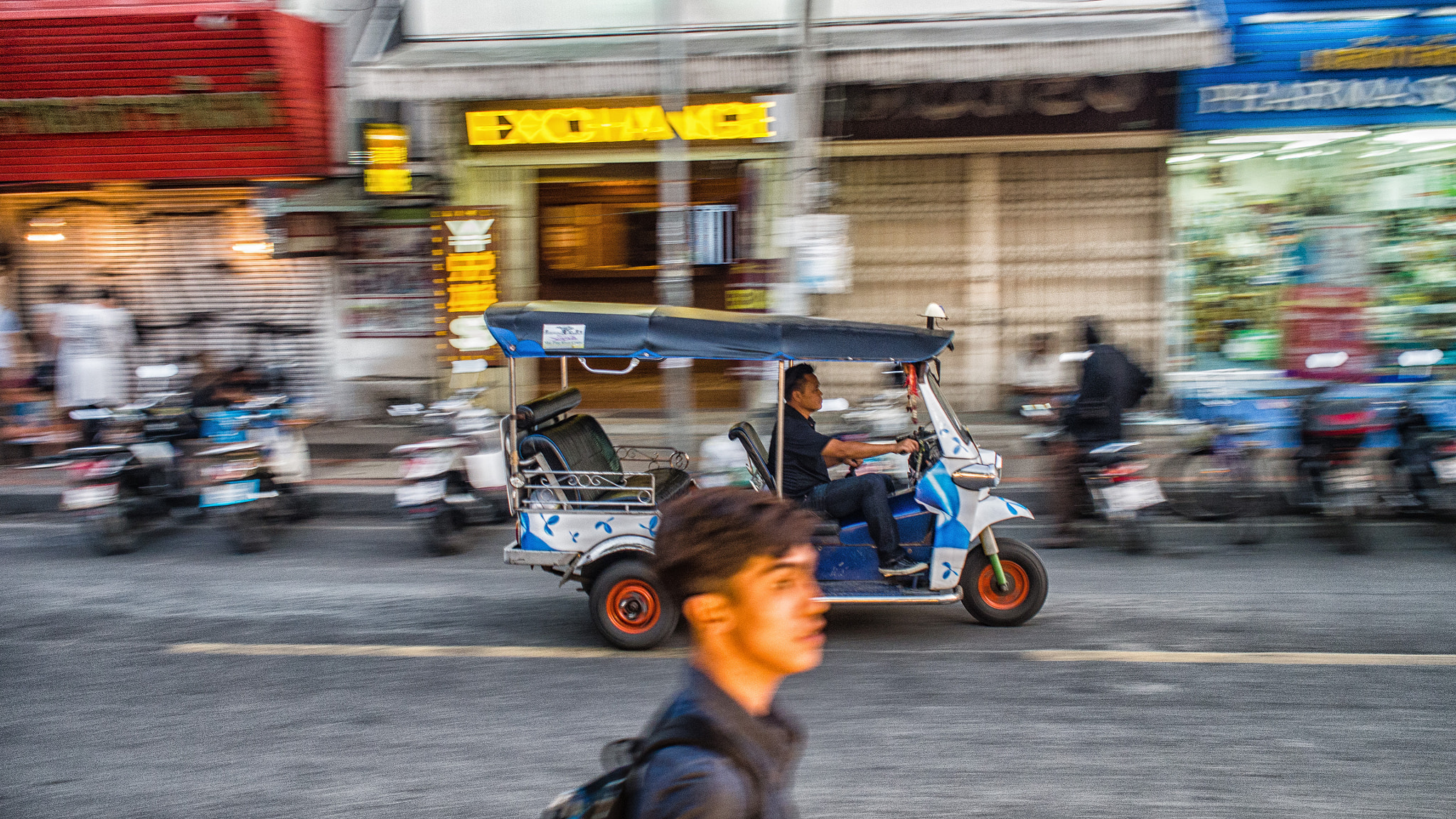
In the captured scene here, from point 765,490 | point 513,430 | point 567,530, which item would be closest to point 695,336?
point 765,490

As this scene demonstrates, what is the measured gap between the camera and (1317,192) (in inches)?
468

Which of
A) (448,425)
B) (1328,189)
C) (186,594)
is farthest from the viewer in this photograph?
(1328,189)

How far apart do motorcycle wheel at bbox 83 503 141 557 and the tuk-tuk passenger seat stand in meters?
3.56

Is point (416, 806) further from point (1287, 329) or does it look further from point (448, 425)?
point (1287, 329)

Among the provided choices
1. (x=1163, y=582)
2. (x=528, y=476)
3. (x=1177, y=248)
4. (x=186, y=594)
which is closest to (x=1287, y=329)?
(x=1177, y=248)

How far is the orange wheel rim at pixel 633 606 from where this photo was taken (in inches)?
232

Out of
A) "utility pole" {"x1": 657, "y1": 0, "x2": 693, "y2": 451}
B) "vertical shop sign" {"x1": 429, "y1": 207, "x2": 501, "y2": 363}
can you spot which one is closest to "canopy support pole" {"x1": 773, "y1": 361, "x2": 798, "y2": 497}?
"utility pole" {"x1": 657, "y1": 0, "x2": 693, "y2": 451}

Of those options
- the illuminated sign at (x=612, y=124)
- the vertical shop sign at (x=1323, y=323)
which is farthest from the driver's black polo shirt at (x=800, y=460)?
the vertical shop sign at (x=1323, y=323)

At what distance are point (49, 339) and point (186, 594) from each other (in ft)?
25.2

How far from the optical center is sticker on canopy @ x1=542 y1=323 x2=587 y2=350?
589cm

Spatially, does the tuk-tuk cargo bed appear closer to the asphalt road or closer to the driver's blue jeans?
the asphalt road

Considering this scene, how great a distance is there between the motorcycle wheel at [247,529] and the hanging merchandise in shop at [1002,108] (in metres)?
7.43

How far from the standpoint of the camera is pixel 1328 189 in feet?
38.9

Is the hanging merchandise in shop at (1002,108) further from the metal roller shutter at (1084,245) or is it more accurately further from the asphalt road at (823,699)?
the asphalt road at (823,699)
